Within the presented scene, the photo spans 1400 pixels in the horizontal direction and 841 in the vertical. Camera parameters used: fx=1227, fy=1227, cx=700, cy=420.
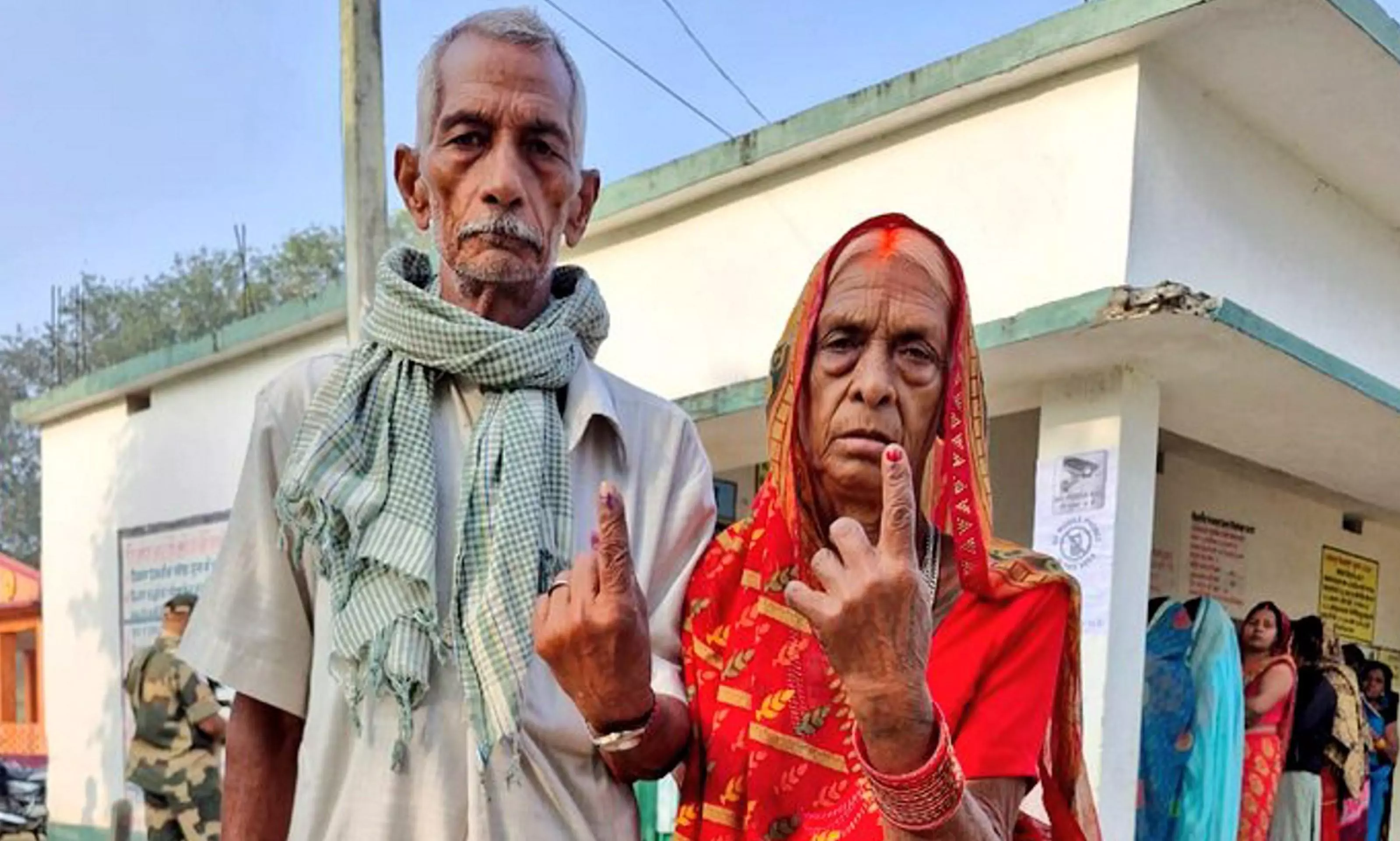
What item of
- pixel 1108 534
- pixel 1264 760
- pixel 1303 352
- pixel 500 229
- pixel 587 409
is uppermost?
pixel 500 229

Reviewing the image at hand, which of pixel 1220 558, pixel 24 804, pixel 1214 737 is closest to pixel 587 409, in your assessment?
pixel 1214 737

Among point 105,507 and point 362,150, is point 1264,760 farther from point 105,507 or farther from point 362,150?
point 105,507

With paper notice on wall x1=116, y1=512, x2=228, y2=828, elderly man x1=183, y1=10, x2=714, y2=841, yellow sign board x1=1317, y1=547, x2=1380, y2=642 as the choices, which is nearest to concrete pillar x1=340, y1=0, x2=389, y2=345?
paper notice on wall x1=116, y1=512, x2=228, y2=828

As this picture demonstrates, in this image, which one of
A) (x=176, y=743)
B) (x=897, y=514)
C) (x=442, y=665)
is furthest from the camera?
(x=176, y=743)

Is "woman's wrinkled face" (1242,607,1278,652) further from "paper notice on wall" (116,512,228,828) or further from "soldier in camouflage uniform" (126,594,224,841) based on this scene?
"paper notice on wall" (116,512,228,828)

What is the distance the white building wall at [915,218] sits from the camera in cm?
429

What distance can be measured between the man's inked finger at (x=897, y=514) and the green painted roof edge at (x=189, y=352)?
239 inches

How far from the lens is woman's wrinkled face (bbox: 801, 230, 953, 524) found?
1.52 meters

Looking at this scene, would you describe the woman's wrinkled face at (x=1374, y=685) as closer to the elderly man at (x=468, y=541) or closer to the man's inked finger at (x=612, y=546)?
the elderly man at (x=468, y=541)

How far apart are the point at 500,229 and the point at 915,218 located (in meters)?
3.60

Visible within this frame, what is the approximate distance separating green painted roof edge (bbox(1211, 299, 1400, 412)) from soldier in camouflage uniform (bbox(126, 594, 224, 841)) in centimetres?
515

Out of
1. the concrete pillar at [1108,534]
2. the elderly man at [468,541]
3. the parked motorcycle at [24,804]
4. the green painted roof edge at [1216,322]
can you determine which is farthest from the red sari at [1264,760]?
the parked motorcycle at [24,804]

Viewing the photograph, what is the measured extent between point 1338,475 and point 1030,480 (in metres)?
1.87

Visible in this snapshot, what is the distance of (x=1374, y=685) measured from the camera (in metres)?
8.05
